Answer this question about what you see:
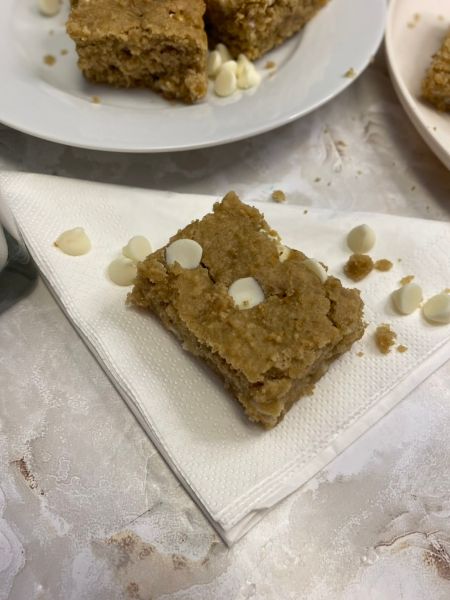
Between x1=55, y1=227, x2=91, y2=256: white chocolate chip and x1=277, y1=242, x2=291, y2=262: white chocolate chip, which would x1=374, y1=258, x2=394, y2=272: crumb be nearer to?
x1=277, y1=242, x2=291, y2=262: white chocolate chip

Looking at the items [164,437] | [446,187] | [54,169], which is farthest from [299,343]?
[54,169]

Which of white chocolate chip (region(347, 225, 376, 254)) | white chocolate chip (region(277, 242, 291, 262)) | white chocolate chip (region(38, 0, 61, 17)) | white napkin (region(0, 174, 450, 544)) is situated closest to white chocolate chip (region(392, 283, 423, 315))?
white napkin (region(0, 174, 450, 544))

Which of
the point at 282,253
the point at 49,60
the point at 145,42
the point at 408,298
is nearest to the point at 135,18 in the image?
the point at 145,42

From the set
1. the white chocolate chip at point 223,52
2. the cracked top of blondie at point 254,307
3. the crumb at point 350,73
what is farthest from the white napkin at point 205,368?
the white chocolate chip at point 223,52

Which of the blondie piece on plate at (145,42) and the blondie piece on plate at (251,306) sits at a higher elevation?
the blondie piece on plate at (145,42)

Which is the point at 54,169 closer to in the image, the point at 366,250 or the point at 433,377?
the point at 366,250

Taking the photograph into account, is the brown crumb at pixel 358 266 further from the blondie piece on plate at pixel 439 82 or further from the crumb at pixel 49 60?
the crumb at pixel 49 60
